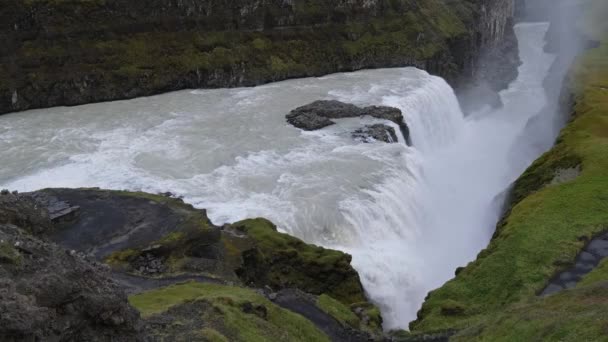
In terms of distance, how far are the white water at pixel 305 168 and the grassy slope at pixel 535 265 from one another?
16.1 ft

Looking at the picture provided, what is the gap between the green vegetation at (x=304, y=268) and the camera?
24.5 meters

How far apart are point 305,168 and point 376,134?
27.6ft

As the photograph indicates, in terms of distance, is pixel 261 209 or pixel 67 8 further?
pixel 67 8

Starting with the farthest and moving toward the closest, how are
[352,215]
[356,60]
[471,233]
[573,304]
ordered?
[356,60]
[471,233]
[352,215]
[573,304]

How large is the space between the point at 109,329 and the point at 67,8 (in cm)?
4681

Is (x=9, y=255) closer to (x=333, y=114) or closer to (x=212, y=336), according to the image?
(x=212, y=336)

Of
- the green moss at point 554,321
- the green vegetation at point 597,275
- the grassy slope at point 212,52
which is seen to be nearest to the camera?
the green moss at point 554,321

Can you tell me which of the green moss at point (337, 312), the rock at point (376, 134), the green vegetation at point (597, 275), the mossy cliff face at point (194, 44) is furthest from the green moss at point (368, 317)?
the mossy cliff face at point (194, 44)

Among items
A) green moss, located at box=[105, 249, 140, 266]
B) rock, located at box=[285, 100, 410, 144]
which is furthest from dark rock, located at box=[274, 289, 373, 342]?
rock, located at box=[285, 100, 410, 144]

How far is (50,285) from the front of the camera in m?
10.6

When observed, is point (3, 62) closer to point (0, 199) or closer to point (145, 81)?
point (145, 81)

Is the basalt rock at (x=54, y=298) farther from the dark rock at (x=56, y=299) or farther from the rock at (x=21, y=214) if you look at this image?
the rock at (x=21, y=214)

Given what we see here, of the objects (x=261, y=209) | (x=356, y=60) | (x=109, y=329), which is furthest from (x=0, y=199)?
(x=356, y=60)

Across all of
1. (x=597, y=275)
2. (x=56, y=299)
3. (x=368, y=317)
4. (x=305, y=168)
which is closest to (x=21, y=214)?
(x=56, y=299)
